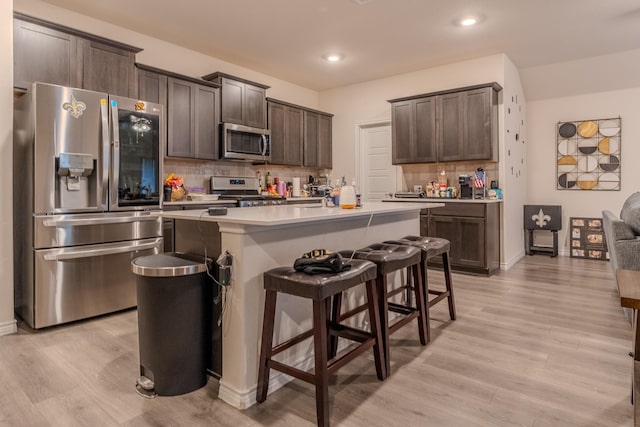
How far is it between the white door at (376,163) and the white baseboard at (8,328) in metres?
4.76

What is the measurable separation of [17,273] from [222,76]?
2.93m

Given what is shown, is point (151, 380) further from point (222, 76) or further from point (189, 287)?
Result: point (222, 76)

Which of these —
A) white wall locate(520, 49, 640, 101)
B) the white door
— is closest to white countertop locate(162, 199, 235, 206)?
the white door

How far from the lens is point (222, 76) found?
459cm

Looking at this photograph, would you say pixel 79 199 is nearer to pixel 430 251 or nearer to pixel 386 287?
pixel 386 287

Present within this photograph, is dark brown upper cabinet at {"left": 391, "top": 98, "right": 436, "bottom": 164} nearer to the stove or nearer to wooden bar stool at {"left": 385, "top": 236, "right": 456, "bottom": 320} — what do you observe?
the stove

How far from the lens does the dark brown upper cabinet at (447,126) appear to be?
475 cm

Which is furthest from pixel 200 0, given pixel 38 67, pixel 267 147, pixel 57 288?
pixel 57 288

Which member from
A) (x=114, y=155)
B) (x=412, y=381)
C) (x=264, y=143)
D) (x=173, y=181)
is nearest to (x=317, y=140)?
(x=264, y=143)

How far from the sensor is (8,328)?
279 centimetres

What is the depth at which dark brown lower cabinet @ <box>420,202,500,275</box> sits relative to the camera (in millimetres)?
4531

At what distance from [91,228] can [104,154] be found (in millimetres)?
608

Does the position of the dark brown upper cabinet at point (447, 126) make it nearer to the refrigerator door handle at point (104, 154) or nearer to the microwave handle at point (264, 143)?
the microwave handle at point (264, 143)

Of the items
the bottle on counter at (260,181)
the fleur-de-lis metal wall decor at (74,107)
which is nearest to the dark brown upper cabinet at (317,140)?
the bottle on counter at (260,181)
